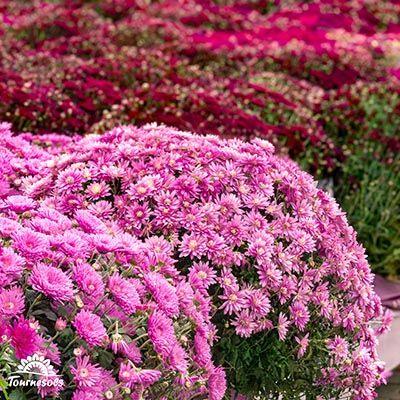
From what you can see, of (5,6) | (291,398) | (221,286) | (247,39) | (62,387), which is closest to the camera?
(62,387)

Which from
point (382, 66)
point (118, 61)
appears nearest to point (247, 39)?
point (382, 66)

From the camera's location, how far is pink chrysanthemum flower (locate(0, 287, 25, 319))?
2.05 meters

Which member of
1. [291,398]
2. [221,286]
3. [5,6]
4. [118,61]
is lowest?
[5,6]

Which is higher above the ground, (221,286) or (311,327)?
(221,286)

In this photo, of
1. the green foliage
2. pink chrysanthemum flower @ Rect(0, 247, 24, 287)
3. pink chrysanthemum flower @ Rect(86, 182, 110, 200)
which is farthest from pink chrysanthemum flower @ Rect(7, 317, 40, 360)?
the green foliage

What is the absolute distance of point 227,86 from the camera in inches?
230

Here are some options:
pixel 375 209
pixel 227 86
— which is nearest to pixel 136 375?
pixel 375 209

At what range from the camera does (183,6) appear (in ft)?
32.2

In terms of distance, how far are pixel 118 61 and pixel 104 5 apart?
3453 mm

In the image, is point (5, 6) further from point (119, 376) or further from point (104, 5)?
point (119, 376)

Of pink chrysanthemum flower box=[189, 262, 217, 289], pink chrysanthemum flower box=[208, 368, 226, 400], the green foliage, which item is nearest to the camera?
pink chrysanthemum flower box=[208, 368, 226, 400]

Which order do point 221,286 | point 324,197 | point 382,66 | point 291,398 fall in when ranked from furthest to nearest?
point 382,66, point 324,197, point 291,398, point 221,286

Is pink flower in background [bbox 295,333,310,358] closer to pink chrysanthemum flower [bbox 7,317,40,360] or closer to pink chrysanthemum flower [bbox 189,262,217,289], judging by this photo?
pink chrysanthemum flower [bbox 189,262,217,289]

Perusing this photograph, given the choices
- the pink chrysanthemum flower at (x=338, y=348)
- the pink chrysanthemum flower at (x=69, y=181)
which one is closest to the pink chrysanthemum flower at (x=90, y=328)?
the pink chrysanthemum flower at (x=69, y=181)
